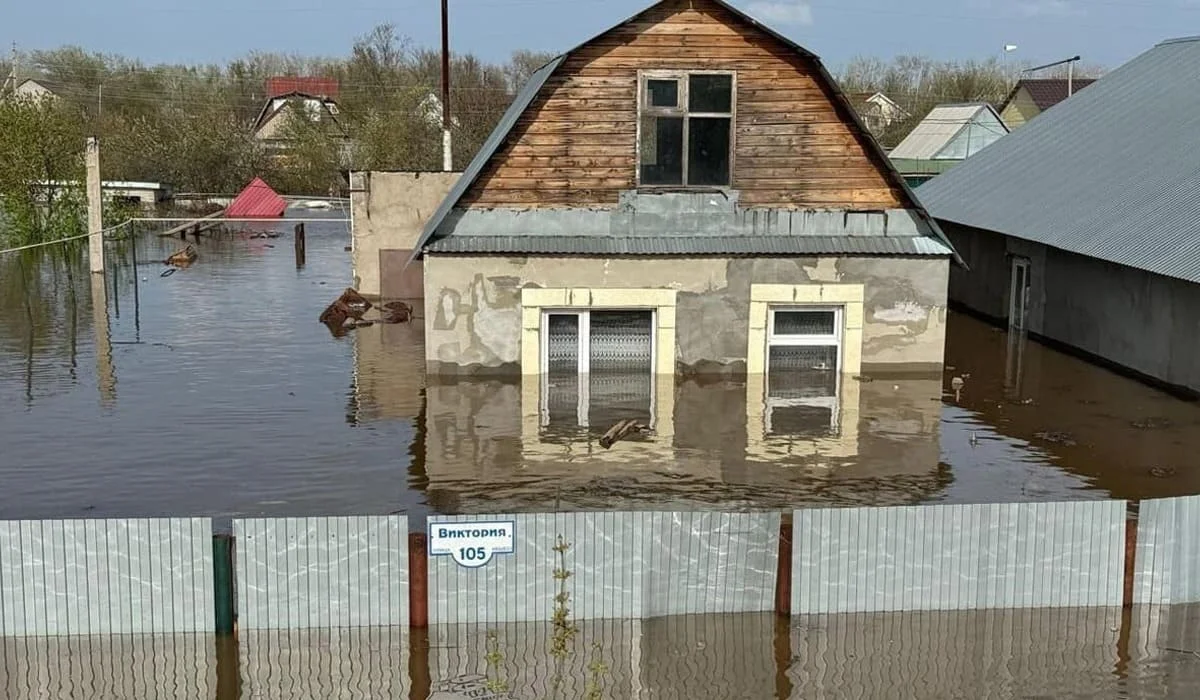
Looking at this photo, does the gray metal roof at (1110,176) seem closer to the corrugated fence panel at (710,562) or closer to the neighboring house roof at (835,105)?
the neighboring house roof at (835,105)

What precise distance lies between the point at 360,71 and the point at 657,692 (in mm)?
86297

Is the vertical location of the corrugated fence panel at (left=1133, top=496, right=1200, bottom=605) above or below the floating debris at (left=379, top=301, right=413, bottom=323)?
below

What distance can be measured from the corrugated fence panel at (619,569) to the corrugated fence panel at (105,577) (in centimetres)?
188

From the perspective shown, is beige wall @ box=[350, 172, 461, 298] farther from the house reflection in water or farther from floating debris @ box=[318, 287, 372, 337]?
the house reflection in water

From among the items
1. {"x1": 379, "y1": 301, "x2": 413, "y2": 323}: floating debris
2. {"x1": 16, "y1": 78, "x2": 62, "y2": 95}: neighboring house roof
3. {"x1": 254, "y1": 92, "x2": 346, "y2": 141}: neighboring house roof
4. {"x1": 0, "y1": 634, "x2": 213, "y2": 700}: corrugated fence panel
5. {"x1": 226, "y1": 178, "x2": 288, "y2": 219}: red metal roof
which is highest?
{"x1": 16, "y1": 78, "x2": 62, "y2": 95}: neighboring house roof

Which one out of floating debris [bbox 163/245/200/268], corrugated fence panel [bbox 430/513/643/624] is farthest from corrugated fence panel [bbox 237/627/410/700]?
floating debris [bbox 163/245/200/268]

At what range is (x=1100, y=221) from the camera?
21141 millimetres

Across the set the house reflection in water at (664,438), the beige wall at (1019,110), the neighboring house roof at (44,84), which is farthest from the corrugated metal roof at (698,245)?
the neighboring house roof at (44,84)

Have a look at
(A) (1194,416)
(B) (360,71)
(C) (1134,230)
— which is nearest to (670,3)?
(C) (1134,230)

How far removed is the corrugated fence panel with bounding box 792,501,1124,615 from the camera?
9.45 metres

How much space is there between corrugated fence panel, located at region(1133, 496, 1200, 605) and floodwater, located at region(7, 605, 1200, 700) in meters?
0.32

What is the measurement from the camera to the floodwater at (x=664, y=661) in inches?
329

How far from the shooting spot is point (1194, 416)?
17.1m

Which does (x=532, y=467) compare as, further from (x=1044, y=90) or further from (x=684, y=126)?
(x=1044, y=90)
